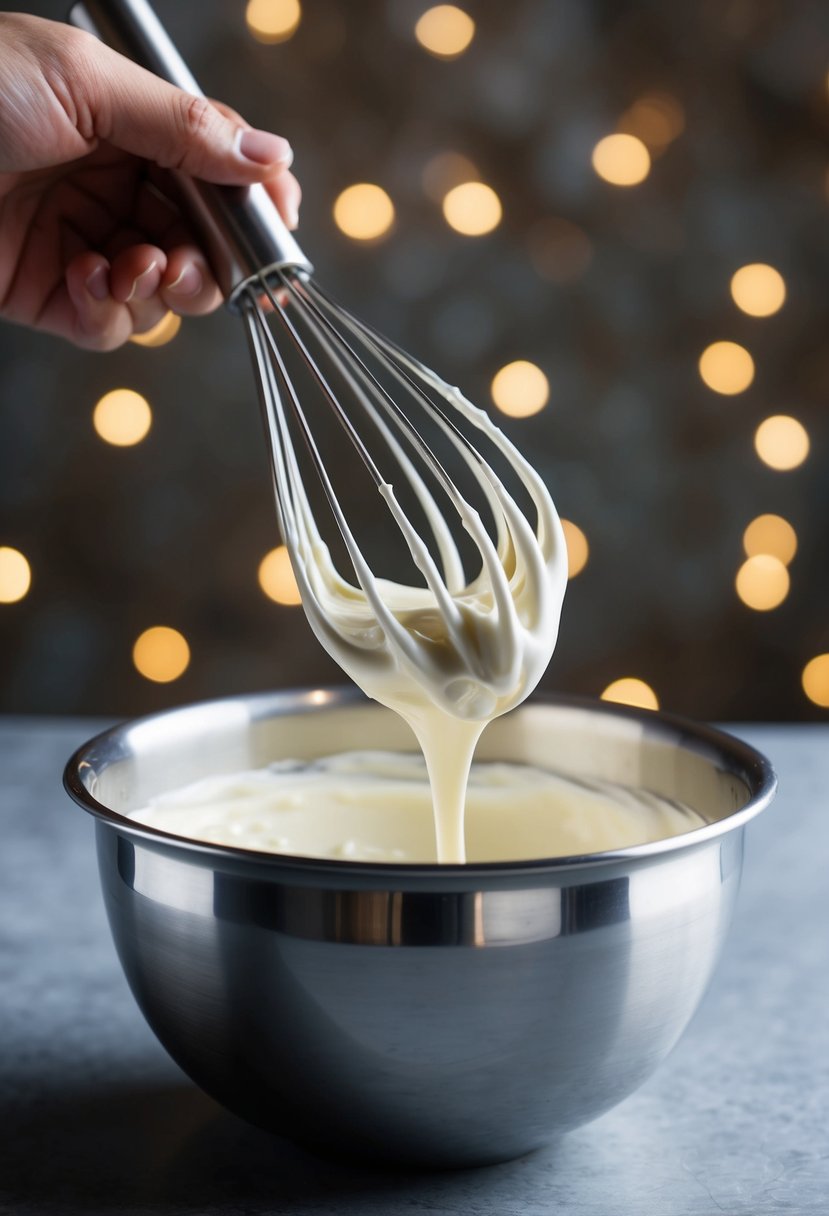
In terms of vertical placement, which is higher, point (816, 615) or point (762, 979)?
point (816, 615)

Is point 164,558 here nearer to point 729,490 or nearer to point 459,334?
point 459,334

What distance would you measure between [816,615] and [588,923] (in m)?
1.21

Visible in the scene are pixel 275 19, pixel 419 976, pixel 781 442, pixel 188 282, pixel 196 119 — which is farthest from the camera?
pixel 781 442

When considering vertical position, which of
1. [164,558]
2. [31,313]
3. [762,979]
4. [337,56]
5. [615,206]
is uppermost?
[337,56]

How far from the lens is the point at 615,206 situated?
1.51 metres

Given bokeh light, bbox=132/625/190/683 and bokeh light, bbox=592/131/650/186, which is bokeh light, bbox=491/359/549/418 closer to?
bokeh light, bbox=592/131/650/186

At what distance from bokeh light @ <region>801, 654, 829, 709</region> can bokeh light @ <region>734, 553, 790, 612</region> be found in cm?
10

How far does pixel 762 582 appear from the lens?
1.60m

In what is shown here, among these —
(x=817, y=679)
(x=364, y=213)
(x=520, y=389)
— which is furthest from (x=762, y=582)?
(x=364, y=213)

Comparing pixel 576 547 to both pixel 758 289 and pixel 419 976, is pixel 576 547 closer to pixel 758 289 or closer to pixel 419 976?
pixel 758 289

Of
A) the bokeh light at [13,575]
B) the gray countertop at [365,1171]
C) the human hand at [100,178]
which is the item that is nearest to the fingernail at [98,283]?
the human hand at [100,178]

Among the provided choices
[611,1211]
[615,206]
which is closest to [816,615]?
[615,206]

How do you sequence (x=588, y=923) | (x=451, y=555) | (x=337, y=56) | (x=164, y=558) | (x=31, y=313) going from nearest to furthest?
(x=588, y=923)
(x=451, y=555)
(x=31, y=313)
(x=337, y=56)
(x=164, y=558)

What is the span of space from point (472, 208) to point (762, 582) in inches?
23.6
